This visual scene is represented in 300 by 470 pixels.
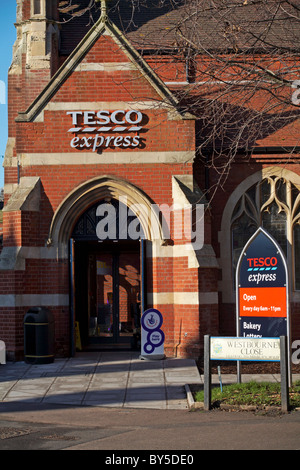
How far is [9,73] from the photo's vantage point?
20422 mm

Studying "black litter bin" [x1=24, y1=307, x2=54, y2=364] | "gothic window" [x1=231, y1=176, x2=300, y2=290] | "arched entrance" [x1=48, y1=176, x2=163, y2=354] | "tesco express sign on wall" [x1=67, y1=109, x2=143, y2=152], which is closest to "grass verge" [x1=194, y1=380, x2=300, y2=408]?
"black litter bin" [x1=24, y1=307, x2=54, y2=364]

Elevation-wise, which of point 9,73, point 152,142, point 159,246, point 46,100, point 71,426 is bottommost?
point 71,426

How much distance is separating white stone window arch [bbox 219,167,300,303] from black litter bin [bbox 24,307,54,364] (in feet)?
16.3

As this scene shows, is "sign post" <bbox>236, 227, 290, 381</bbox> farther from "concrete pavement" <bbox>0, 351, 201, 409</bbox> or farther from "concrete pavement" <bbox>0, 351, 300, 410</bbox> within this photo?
"concrete pavement" <bbox>0, 351, 201, 409</bbox>

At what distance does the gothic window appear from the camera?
18.7 meters

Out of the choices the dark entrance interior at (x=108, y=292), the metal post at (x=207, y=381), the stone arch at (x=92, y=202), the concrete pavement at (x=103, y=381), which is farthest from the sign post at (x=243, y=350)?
the dark entrance interior at (x=108, y=292)

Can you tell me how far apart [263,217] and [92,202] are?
15.4ft

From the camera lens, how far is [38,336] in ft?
52.2

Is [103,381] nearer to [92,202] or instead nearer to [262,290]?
[262,290]

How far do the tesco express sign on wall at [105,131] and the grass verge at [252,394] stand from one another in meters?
7.33

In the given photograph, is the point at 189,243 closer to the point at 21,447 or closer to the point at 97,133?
the point at 97,133

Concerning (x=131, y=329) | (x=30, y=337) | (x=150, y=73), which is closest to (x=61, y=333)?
(x=30, y=337)

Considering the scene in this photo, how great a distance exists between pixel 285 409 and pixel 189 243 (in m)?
6.94
